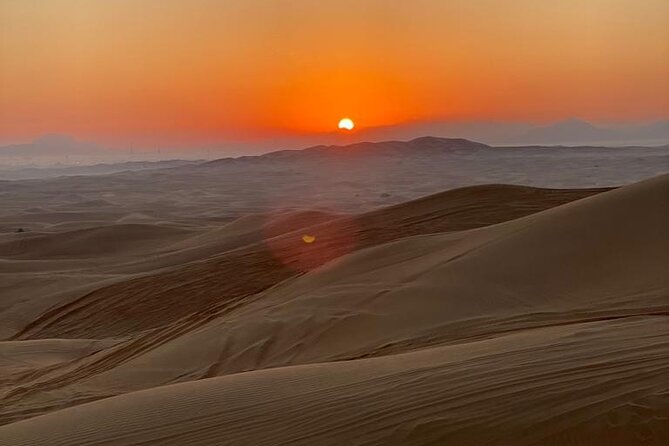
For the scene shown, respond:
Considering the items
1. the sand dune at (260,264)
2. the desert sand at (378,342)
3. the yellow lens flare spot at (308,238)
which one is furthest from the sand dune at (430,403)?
the yellow lens flare spot at (308,238)

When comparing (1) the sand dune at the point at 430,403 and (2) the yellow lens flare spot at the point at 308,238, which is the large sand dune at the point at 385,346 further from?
(2) the yellow lens flare spot at the point at 308,238

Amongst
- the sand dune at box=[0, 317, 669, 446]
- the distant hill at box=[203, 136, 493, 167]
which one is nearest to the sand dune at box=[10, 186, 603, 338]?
the sand dune at box=[0, 317, 669, 446]

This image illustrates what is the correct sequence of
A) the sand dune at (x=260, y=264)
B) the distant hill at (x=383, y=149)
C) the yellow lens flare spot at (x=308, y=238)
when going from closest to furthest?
the sand dune at (x=260, y=264) < the yellow lens flare spot at (x=308, y=238) < the distant hill at (x=383, y=149)

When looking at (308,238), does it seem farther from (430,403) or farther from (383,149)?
(383,149)

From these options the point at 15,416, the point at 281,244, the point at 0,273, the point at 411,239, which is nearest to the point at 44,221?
the point at 0,273

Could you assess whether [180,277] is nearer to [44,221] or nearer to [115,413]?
[115,413]

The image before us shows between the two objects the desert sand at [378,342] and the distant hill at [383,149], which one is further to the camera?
the distant hill at [383,149]

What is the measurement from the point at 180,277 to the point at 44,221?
26338 millimetres

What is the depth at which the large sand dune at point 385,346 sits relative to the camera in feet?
10.7

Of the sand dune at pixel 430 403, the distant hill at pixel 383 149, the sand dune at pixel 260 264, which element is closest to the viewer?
the sand dune at pixel 430 403

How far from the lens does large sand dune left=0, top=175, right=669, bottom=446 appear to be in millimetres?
3258

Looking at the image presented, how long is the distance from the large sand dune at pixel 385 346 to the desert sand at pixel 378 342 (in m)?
0.02

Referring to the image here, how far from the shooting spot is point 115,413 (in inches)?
162

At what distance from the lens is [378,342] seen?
582 centimetres
